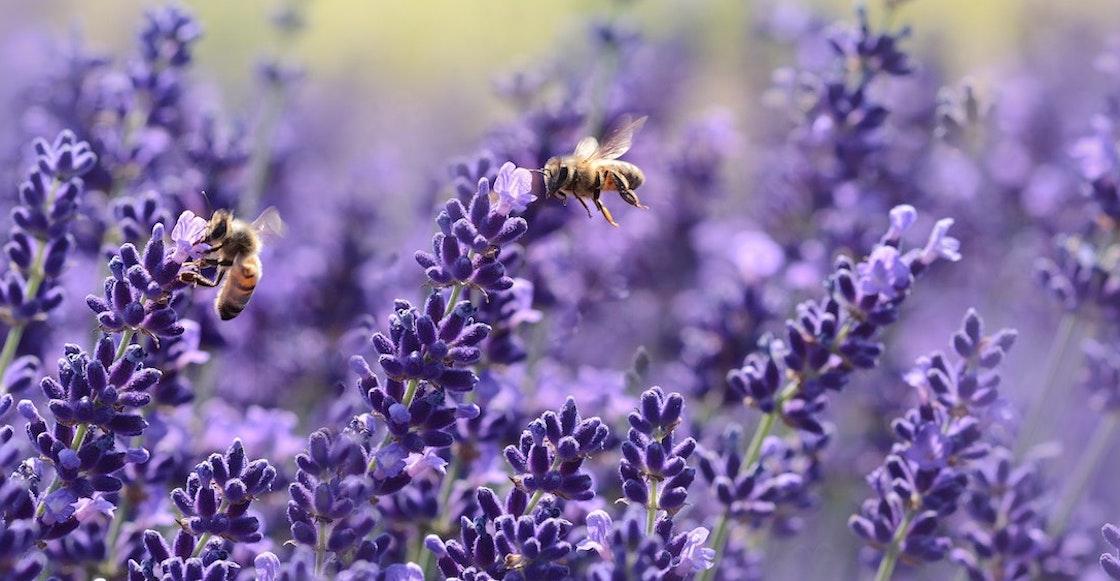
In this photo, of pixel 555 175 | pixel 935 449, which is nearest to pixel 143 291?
pixel 555 175

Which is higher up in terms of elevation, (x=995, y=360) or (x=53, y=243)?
(x=995, y=360)

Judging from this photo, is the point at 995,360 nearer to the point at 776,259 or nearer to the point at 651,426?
the point at 651,426

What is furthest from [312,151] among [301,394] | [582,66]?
[301,394]

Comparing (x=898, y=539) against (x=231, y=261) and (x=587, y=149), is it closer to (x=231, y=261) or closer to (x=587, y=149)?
(x=587, y=149)

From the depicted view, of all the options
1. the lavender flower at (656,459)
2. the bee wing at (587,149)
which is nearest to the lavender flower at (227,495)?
the lavender flower at (656,459)

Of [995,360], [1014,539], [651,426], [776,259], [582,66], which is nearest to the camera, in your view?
[651,426]

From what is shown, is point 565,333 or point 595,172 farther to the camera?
point 565,333
